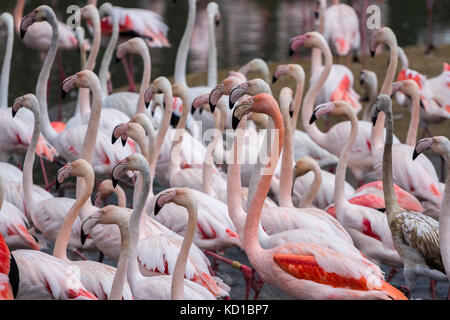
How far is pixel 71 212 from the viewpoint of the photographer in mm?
4688

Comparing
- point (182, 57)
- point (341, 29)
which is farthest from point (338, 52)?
point (182, 57)

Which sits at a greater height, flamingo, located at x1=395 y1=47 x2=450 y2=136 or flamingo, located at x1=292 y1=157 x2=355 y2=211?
flamingo, located at x1=395 y1=47 x2=450 y2=136

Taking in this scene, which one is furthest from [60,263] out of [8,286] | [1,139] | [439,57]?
[439,57]

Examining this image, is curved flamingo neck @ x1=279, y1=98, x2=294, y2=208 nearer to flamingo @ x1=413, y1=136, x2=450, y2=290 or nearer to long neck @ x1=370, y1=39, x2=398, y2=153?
flamingo @ x1=413, y1=136, x2=450, y2=290

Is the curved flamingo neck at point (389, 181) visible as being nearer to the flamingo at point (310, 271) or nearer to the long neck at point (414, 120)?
the flamingo at point (310, 271)

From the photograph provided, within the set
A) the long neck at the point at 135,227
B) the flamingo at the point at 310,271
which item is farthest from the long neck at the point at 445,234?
the long neck at the point at 135,227

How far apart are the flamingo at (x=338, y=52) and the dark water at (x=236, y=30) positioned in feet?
4.58

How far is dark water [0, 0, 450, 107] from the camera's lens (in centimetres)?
1168

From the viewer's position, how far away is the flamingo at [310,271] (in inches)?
163

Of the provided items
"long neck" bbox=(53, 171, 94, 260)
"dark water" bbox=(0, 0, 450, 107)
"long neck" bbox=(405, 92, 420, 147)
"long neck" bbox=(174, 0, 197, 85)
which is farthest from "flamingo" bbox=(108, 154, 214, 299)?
"dark water" bbox=(0, 0, 450, 107)

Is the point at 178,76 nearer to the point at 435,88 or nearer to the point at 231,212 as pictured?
the point at 435,88

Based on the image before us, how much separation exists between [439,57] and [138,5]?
672cm

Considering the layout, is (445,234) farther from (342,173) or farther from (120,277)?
(120,277)

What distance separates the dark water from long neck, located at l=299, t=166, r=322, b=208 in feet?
15.2
